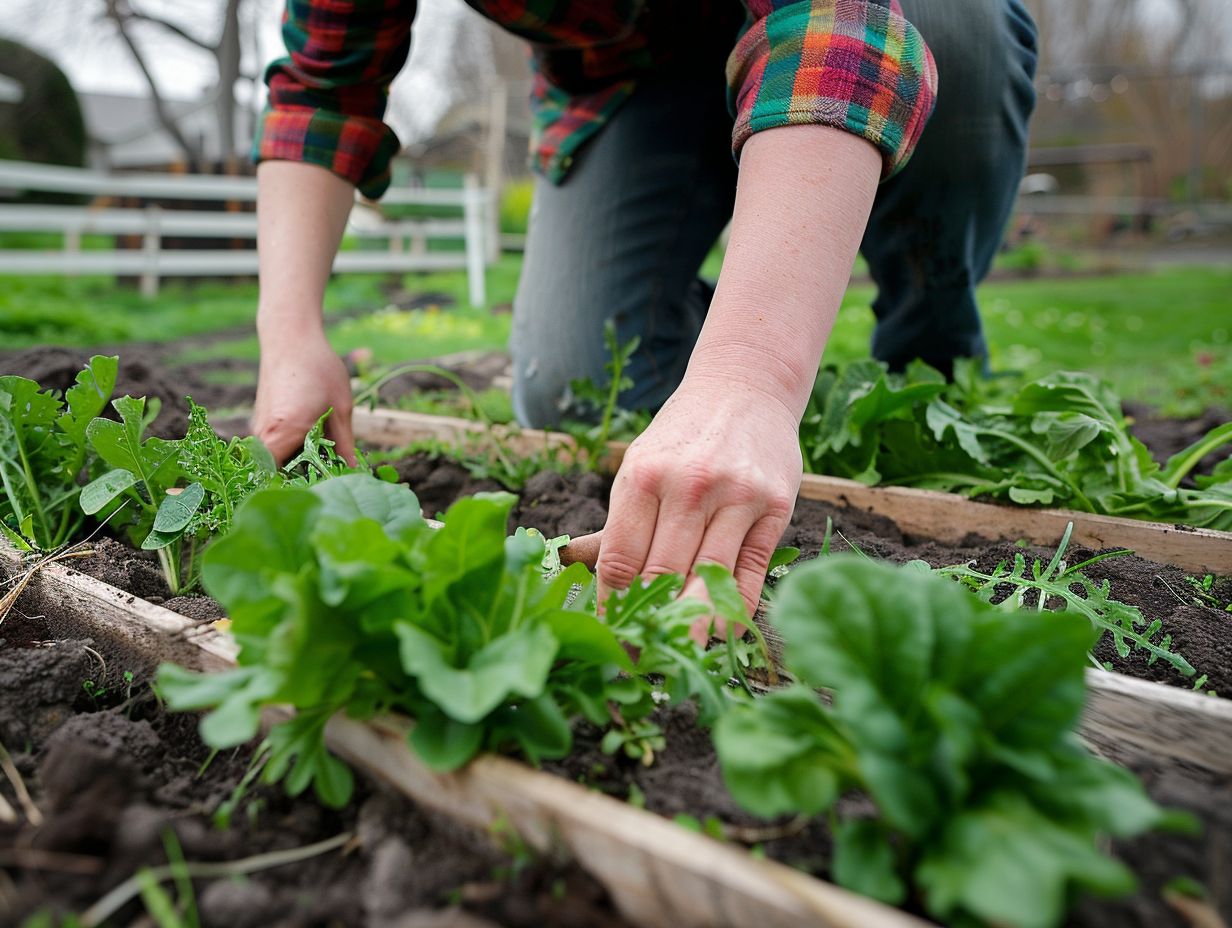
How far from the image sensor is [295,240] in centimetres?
211

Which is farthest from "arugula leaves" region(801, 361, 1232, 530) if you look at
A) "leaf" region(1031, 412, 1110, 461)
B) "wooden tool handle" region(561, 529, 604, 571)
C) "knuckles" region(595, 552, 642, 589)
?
"knuckles" region(595, 552, 642, 589)

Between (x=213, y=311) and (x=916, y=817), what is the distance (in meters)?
8.72

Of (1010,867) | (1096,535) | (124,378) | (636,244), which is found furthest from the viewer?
(636,244)

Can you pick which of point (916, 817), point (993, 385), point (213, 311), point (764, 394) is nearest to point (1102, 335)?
point (993, 385)

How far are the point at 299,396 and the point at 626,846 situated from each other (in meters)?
1.35

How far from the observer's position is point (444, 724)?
882 millimetres

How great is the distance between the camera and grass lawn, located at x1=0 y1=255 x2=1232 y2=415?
4.75 metres

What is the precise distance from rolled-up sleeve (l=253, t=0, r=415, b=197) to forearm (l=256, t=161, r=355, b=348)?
5 centimetres

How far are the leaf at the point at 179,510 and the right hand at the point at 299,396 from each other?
0.47m

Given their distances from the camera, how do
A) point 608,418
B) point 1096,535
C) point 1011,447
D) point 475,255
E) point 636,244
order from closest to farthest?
point 1096,535 → point 1011,447 → point 608,418 → point 636,244 → point 475,255

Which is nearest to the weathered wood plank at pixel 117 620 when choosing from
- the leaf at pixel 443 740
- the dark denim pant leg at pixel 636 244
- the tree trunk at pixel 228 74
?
the leaf at pixel 443 740

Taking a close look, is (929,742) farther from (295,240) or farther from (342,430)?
(295,240)

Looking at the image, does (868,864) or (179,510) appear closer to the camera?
(868,864)

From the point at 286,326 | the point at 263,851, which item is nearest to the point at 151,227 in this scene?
the point at 286,326
